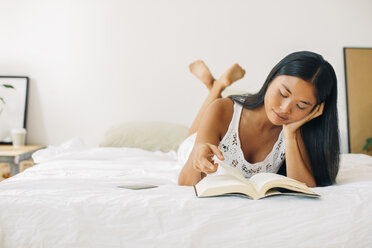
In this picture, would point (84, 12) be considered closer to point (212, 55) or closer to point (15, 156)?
point (212, 55)

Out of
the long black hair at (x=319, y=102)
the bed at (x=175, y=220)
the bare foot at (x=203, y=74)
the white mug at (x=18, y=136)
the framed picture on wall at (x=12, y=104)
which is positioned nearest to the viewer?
the bed at (x=175, y=220)

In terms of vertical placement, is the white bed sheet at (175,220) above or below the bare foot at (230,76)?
below

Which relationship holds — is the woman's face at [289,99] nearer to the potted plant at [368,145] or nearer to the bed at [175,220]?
the bed at [175,220]

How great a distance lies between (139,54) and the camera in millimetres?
2664

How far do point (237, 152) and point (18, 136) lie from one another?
1.94 metres

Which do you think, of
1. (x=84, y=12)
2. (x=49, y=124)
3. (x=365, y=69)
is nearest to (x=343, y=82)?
(x=365, y=69)

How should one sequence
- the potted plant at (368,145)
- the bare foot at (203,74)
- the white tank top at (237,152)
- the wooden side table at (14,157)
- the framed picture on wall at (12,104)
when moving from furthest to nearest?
the potted plant at (368,145) → the framed picture on wall at (12,104) → the wooden side table at (14,157) → the bare foot at (203,74) → the white tank top at (237,152)

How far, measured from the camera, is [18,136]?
242 centimetres

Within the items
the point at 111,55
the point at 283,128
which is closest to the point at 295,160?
the point at 283,128

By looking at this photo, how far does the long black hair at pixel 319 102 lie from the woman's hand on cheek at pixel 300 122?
31 mm

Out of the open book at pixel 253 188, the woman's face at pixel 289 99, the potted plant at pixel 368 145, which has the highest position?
the woman's face at pixel 289 99

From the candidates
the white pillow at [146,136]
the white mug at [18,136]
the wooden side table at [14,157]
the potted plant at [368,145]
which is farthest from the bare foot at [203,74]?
the potted plant at [368,145]

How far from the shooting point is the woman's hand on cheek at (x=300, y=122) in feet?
3.28

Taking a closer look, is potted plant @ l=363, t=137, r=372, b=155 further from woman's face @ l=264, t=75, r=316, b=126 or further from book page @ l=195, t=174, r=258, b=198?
book page @ l=195, t=174, r=258, b=198
